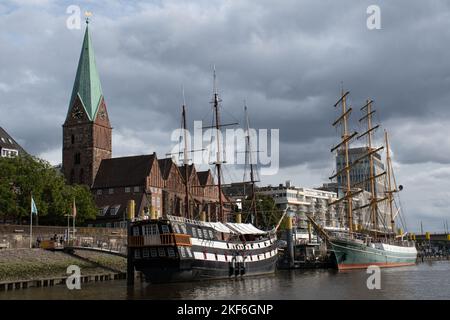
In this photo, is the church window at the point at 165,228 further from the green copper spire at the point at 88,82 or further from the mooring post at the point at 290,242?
the green copper spire at the point at 88,82

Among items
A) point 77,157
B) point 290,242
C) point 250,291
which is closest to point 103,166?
point 77,157

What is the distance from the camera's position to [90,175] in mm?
127000

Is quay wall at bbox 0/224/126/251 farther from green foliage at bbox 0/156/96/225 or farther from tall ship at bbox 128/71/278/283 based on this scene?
tall ship at bbox 128/71/278/283

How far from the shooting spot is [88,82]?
12594cm

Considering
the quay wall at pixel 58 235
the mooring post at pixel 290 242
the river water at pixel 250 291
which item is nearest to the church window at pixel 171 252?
the river water at pixel 250 291

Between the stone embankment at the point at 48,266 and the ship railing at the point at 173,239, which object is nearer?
the stone embankment at the point at 48,266

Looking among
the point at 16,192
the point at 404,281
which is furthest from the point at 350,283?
the point at 16,192

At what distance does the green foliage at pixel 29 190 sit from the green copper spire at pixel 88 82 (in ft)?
104

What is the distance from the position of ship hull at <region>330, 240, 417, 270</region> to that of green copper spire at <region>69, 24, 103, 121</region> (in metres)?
62.2

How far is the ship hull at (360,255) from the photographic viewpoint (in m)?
88.6

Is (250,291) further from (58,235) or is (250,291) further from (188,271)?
(58,235)

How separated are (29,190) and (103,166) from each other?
37.8 m

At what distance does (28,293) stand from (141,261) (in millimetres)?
12207
